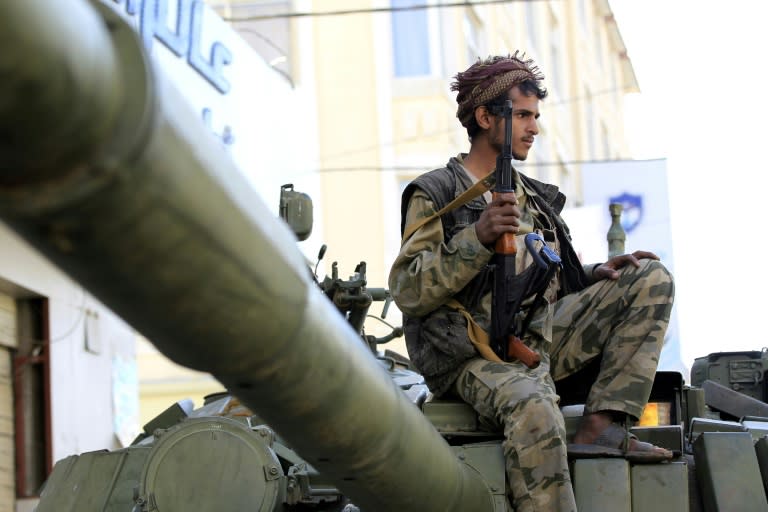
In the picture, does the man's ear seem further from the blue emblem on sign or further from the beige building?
the beige building

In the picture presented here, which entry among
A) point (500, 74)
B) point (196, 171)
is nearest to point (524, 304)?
point (500, 74)

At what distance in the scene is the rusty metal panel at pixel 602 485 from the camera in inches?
187

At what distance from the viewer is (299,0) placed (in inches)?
1006

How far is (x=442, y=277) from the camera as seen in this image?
195 inches

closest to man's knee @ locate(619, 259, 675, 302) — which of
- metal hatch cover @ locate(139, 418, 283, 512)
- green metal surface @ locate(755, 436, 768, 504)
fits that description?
green metal surface @ locate(755, 436, 768, 504)

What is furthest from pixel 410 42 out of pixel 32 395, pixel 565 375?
pixel 565 375

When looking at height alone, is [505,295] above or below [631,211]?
below

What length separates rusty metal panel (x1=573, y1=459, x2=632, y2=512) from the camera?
15.6 feet

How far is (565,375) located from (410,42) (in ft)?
71.6

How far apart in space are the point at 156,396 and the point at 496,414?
20298mm

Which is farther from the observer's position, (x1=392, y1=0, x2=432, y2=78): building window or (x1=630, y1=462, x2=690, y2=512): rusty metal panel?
(x1=392, y1=0, x2=432, y2=78): building window

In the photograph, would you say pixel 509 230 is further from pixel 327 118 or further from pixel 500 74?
pixel 327 118

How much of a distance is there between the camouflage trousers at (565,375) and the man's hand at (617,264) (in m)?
0.03

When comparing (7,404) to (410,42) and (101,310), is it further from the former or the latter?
(410,42)
